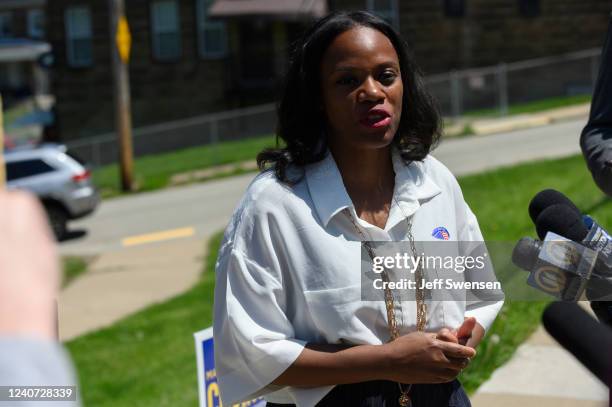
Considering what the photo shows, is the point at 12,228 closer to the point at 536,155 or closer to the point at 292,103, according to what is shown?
the point at 292,103

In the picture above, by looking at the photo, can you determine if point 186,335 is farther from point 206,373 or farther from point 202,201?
point 202,201

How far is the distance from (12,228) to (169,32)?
32.1 metres

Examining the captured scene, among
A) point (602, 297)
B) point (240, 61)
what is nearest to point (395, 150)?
point (602, 297)

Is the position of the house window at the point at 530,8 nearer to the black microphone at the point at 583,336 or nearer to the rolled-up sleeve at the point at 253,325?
the rolled-up sleeve at the point at 253,325

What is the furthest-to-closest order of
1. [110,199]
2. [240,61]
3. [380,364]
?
[240,61] < [110,199] < [380,364]

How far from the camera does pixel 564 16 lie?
27609mm

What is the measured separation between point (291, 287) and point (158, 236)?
14601mm

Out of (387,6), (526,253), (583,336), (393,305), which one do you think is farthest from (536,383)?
(387,6)

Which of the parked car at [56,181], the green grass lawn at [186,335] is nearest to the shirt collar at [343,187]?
the green grass lawn at [186,335]

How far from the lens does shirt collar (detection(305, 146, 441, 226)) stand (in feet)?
8.09

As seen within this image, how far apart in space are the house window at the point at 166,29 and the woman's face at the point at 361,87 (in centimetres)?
3021

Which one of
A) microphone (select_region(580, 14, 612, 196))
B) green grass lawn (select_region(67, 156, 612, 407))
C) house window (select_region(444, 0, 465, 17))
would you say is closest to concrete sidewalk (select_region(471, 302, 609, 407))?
green grass lawn (select_region(67, 156, 612, 407))

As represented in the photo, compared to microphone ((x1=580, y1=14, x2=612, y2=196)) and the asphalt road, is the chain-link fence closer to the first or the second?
the asphalt road

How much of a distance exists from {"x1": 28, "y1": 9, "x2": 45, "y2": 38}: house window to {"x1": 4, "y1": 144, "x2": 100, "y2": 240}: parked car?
111 feet
